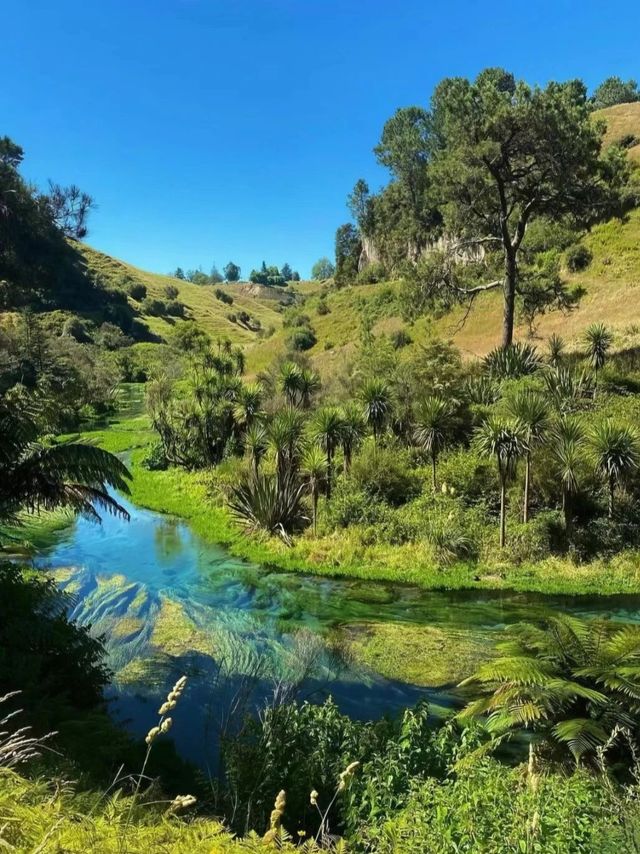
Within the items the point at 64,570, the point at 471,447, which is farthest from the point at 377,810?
the point at 471,447

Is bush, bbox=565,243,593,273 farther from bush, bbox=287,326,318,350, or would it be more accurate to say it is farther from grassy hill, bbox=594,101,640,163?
bush, bbox=287,326,318,350

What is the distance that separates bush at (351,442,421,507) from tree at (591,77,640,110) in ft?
350

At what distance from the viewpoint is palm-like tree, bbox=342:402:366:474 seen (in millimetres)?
22781

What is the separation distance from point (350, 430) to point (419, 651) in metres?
10.6

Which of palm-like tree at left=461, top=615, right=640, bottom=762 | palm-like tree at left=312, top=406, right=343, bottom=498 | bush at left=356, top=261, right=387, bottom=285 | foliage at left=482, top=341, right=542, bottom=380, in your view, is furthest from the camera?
bush at left=356, top=261, right=387, bottom=285

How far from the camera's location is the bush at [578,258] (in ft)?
149

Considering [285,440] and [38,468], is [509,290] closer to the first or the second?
[285,440]

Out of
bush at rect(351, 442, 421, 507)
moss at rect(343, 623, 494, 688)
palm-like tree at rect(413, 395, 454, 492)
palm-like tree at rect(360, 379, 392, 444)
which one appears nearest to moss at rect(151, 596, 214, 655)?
moss at rect(343, 623, 494, 688)

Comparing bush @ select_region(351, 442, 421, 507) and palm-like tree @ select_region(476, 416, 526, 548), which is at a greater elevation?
palm-like tree @ select_region(476, 416, 526, 548)

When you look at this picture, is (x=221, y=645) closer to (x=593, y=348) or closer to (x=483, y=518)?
(x=483, y=518)

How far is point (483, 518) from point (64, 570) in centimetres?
1403

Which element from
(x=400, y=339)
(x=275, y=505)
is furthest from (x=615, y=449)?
(x=400, y=339)

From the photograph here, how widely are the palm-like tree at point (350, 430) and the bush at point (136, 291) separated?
11319 cm

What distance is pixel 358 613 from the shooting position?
1617 centimetres
